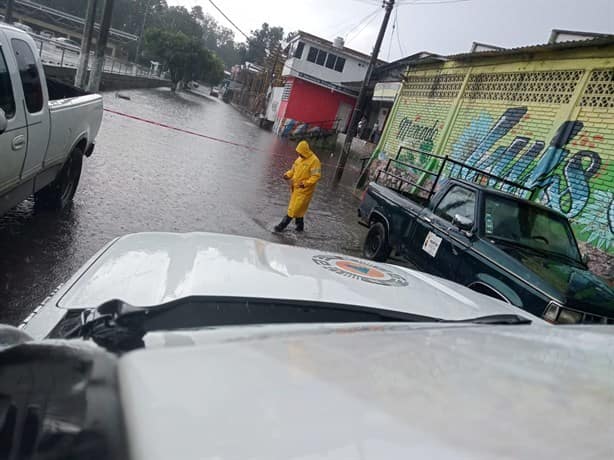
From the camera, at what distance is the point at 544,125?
29.6ft

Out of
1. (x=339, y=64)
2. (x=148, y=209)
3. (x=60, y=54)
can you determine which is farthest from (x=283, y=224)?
(x=339, y=64)

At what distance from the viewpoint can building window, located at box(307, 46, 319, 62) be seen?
3675cm

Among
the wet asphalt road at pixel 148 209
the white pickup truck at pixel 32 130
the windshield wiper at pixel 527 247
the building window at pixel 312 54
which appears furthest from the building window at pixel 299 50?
the windshield wiper at pixel 527 247

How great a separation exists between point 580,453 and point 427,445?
12.1 inches

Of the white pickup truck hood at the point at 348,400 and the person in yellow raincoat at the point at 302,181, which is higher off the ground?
the white pickup truck hood at the point at 348,400


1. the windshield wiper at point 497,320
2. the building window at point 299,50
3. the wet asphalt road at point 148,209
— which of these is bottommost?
the wet asphalt road at point 148,209

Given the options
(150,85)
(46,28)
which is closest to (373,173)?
(150,85)

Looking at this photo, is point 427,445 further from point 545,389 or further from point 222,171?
point 222,171

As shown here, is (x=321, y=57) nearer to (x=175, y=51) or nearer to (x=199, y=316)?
(x=175, y=51)

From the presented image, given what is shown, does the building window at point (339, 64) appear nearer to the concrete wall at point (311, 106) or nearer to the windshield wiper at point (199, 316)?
the concrete wall at point (311, 106)

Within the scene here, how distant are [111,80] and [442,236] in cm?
2646

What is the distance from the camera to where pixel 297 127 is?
33.8 m

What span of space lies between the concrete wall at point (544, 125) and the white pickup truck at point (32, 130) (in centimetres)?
777

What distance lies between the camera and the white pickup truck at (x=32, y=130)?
12.4ft
